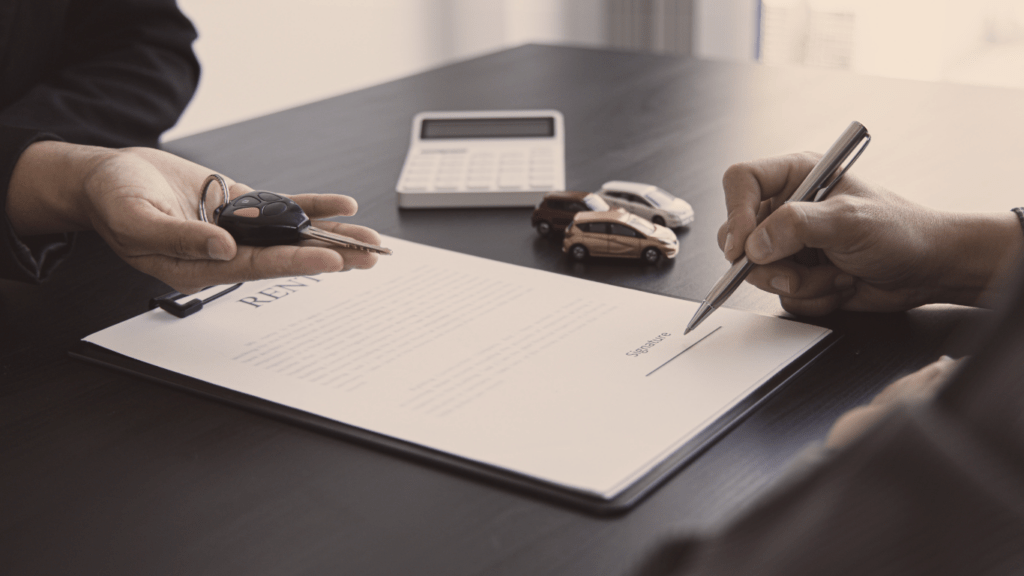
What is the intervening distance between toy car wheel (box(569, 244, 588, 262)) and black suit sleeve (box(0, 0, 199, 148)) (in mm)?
698

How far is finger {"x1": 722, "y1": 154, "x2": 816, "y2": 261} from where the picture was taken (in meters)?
0.71

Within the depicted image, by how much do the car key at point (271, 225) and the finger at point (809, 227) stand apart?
0.32m

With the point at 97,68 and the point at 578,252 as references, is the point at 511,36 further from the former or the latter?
the point at 578,252

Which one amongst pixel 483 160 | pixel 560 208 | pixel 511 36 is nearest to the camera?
pixel 560 208

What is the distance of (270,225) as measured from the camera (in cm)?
67

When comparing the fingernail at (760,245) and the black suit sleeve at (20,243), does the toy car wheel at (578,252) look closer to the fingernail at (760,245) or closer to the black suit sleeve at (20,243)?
the fingernail at (760,245)

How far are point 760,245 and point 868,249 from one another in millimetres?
87

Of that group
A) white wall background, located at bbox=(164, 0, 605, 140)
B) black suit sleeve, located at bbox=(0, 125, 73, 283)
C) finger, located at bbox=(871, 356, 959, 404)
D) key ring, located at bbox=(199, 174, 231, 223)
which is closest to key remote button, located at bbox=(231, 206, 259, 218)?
key ring, located at bbox=(199, 174, 231, 223)

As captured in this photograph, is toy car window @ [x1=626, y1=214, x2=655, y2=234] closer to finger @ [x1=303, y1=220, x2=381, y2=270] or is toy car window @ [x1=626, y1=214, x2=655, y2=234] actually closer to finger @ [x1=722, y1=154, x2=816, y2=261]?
finger @ [x1=722, y1=154, x2=816, y2=261]

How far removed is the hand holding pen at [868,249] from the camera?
648mm

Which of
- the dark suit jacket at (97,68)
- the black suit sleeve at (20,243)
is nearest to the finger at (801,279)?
the black suit sleeve at (20,243)

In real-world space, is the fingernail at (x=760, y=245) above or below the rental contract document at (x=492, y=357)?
above

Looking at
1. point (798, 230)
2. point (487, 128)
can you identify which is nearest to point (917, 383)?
point (798, 230)

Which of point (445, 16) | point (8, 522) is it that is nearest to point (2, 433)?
point (8, 522)
